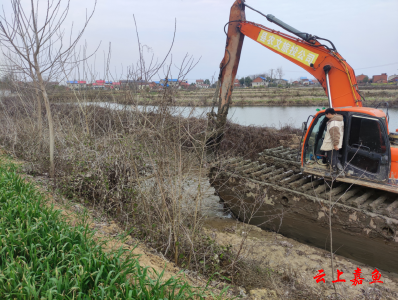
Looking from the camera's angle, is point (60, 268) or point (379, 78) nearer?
point (60, 268)

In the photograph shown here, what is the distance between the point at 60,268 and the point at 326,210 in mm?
4703

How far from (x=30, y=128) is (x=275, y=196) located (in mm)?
7533

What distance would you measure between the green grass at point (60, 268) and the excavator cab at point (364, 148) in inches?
155

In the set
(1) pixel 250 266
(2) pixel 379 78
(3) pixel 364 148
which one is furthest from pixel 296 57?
(2) pixel 379 78

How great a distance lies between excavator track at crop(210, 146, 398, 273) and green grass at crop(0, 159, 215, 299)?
182 centimetres

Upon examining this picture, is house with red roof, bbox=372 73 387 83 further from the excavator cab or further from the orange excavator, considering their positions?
the excavator cab

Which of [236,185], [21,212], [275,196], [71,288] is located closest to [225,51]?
[236,185]

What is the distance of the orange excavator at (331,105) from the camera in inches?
201

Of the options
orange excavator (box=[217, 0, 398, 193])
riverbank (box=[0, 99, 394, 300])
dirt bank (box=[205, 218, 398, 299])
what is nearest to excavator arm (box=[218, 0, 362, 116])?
orange excavator (box=[217, 0, 398, 193])

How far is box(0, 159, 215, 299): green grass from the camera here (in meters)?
2.62

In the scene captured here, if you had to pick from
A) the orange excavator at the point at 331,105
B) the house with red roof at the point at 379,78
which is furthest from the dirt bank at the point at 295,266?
the house with red roof at the point at 379,78

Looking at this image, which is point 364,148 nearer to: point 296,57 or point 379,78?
point 296,57

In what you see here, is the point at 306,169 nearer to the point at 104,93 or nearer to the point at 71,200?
the point at 71,200

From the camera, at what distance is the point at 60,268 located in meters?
2.87
